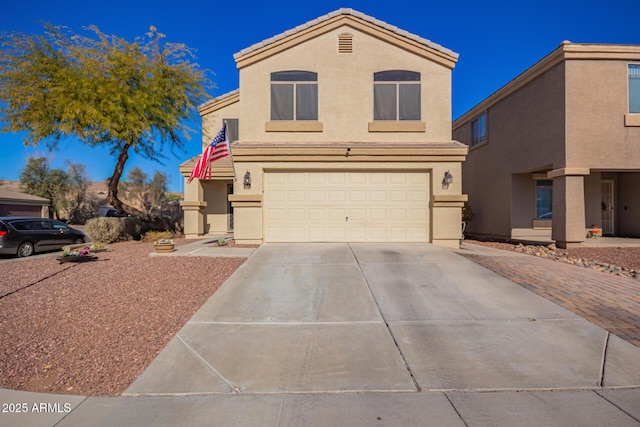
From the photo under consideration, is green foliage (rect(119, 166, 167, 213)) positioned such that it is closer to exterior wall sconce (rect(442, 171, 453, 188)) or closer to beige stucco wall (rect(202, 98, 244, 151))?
beige stucco wall (rect(202, 98, 244, 151))

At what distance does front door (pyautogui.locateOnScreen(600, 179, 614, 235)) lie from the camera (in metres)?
16.6

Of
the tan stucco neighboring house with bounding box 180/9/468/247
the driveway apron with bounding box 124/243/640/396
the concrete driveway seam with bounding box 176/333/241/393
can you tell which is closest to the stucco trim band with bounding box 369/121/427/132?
the tan stucco neighboring house with bounding box 180/9/468/247

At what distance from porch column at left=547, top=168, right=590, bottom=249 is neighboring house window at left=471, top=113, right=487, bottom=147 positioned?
5.99m

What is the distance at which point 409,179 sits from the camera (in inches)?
470

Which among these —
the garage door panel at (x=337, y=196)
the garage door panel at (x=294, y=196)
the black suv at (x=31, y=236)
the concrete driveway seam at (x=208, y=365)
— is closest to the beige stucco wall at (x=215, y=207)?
the black suv at (x=31, y=236)

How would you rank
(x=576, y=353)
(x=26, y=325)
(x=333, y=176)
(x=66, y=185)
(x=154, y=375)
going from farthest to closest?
(x=66, y=185), (x=333, y=176), (x=26, y=325), (x=576, y=353), (x=154, y=375)

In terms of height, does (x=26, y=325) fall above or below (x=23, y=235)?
below

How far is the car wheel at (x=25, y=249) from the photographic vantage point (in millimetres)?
13242

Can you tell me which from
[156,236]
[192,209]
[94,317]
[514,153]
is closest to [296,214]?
[192,209]

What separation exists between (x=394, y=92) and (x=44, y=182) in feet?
122

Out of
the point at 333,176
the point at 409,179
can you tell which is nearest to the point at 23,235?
the point at 333,176

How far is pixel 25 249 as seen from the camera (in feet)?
44.0

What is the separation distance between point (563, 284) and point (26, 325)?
378 inches

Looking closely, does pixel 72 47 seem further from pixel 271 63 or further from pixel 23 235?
pixel 271 63
